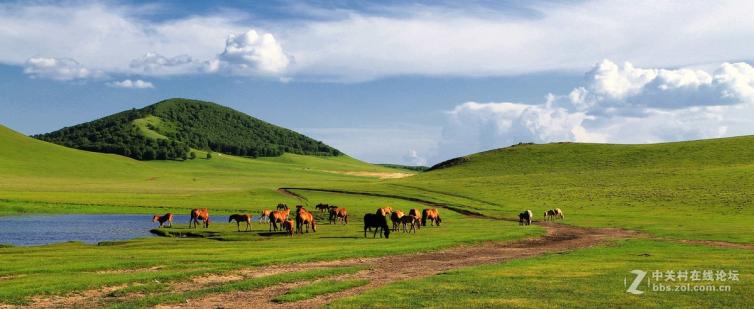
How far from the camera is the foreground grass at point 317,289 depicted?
2098 cm

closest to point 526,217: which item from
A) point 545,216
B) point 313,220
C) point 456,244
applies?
point 545,216

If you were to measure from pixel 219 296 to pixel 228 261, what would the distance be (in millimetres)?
9076

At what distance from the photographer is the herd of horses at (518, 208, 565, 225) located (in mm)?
64938

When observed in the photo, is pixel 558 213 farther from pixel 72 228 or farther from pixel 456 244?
pixel 72 228

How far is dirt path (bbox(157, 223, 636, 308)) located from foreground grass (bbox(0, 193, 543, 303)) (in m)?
1.77

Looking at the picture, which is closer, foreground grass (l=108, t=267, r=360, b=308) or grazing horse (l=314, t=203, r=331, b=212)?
foreground grass (l=108, t=267, r=360, b=308)

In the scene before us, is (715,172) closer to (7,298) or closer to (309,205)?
(309,205)

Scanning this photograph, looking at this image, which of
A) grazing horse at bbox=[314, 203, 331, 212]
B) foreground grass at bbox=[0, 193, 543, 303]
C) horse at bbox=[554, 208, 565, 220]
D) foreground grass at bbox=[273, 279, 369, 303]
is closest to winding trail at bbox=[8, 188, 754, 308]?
foreground grass at bbox=[273, 279, 369, 303]

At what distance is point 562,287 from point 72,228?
168ft

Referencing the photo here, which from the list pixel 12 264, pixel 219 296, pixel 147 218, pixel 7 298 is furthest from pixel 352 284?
pixel 147 218

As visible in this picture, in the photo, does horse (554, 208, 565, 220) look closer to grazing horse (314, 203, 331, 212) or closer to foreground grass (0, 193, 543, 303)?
foreground grass (0, 193, 543, 303)

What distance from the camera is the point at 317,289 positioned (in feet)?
73.6

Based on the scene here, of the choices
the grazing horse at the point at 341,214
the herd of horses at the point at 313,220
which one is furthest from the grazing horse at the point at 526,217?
the grazing horse at the point at 341,214

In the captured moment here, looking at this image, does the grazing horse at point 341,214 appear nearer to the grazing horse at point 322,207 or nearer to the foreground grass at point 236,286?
the grazing horse at point 322,207
